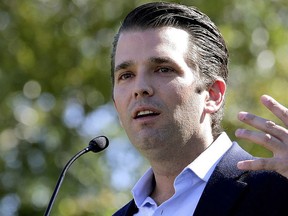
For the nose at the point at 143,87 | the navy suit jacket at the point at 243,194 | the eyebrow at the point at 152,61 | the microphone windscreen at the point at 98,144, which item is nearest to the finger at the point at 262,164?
the navy suit jacket at the point at 243,194

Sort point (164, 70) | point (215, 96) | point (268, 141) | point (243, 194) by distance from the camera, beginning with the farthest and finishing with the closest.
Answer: point (215, 96)
point (164, 70)
point (243, 194)
point (268, 141)

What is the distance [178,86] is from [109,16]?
26.3 ft

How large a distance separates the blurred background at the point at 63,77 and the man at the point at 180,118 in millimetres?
7331

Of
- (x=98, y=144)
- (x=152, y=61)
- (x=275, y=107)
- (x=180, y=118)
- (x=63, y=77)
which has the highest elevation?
(x=152, y=61)

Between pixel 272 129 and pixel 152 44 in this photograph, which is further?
pixel 152 44

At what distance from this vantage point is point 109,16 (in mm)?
12828

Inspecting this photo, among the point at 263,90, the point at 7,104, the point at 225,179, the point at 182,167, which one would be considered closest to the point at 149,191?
the point at 182,167

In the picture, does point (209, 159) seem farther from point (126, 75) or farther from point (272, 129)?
point (272, 129)

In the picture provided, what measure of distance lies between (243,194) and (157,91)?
64 centimetres

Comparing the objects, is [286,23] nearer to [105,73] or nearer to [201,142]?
[105,73]

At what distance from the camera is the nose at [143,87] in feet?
15.7

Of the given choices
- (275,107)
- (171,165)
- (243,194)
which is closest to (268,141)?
(275,107)

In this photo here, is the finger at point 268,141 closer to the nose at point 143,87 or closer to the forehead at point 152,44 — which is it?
the nose at point 143,87

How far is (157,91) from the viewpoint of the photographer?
4812 mm
